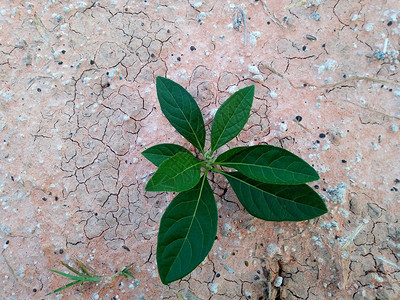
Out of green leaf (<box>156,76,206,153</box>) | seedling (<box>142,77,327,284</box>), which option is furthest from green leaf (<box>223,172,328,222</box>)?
green leaf (<box>156,76,206,153</box>)

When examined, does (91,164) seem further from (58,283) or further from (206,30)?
(206,30)

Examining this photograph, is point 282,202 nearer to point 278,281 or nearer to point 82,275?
point 278,281

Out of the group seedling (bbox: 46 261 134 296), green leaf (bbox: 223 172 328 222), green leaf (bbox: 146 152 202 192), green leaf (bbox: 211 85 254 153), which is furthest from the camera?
seedling (bbox: 46 261 134 296)

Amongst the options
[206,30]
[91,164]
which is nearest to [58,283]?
[91,164]

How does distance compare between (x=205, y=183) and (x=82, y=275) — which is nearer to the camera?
(x=205, y=183)

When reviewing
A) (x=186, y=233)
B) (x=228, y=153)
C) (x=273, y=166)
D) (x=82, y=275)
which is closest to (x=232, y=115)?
(x=228, y=153)

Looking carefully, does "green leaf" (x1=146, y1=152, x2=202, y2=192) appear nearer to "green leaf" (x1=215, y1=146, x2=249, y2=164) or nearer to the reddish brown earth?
"green leaf" (x1=215, y1=146, x2=249, y2=164)
